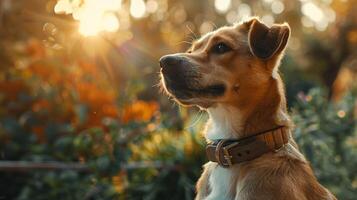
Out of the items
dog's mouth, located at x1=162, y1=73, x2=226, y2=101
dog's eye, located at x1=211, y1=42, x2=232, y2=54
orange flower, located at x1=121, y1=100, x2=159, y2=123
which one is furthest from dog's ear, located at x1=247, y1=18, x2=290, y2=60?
orange flower, located at x1=121, y1=100, x2=159, y2=123

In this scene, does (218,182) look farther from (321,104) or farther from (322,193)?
(321,104)

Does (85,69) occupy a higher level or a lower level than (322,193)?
higher

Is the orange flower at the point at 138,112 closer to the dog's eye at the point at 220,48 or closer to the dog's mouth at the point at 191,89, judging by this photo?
the dog's eye at the point at 220,48

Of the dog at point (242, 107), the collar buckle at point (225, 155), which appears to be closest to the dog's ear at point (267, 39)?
the dog at point (242, 107)

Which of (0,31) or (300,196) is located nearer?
(300,196)

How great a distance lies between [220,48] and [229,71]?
21 cm

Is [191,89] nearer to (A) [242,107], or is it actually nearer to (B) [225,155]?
(A) [242,107]

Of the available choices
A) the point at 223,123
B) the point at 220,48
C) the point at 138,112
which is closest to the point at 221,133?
the point at 223,123

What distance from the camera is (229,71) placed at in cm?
390

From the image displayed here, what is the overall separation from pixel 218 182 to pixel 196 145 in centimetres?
308

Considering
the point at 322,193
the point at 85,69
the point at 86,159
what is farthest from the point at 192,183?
the point at 85,69

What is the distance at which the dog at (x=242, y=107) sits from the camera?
143 inches

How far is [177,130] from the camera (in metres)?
8.27

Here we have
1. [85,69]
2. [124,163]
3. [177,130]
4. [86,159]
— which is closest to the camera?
[124,163]
